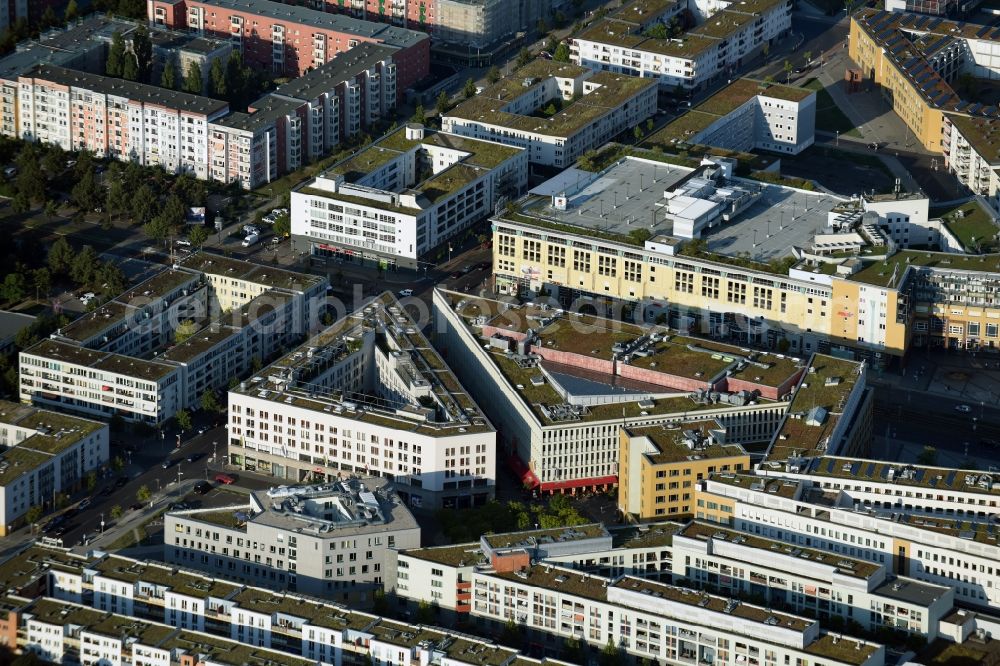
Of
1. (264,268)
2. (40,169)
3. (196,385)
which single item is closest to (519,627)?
(196,385)

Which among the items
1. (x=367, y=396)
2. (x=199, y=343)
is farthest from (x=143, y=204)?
(x=367, y=396)

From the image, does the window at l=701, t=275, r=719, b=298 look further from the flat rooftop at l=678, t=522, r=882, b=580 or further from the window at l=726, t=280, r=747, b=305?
the flat rooftop at l=678, t=522, r=882, b=580

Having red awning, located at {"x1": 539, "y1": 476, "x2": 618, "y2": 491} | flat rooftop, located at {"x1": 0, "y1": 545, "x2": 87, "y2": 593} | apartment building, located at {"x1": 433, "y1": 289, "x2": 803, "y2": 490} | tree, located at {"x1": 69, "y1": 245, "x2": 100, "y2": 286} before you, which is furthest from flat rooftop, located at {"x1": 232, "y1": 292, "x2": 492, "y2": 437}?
tree, located at {"x1": 69, "y1": 245, "x2": 100, "y2": 286}

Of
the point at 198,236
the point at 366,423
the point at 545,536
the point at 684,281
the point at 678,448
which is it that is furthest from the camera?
the point at 198,236

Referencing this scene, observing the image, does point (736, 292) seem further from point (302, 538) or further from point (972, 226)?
point (302, 538)

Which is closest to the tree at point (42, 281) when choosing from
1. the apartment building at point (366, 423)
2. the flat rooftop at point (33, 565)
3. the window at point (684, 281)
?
the apartment building at point (366, 423)
